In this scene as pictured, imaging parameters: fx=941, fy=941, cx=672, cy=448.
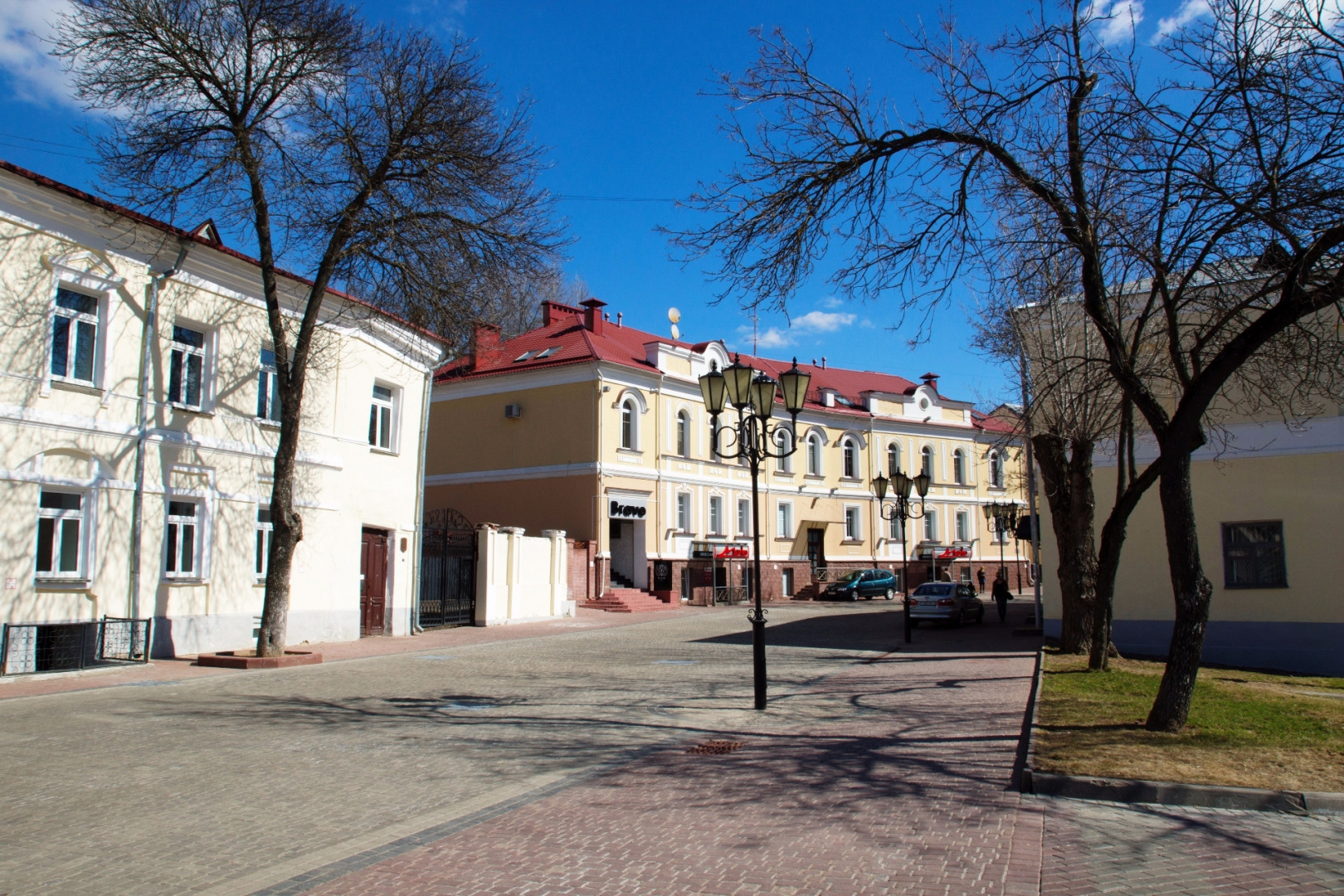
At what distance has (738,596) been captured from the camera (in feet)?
132

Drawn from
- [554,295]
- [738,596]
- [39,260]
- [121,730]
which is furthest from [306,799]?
[554,295]

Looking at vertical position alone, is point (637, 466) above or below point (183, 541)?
above

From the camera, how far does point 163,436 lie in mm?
16500

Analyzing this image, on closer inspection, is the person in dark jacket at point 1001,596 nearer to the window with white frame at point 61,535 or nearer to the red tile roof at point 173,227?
the red tile roof at point 173,227

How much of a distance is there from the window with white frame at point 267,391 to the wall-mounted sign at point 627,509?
17.2 meters

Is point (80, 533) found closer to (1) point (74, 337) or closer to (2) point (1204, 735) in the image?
(1) point (74, 337)

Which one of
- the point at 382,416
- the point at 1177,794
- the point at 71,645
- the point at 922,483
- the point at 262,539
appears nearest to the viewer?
the point at 1177,794

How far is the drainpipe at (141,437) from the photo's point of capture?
623 inches

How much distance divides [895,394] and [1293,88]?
1648 inches

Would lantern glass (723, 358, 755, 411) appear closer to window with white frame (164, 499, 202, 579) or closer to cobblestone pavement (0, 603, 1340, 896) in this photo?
cobblestone pavement (0, 603, 1340, 896)

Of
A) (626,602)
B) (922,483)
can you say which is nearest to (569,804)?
(922,483)

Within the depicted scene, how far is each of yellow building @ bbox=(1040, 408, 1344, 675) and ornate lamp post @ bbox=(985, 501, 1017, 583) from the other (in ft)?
56.5

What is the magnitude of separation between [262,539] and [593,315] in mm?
23064

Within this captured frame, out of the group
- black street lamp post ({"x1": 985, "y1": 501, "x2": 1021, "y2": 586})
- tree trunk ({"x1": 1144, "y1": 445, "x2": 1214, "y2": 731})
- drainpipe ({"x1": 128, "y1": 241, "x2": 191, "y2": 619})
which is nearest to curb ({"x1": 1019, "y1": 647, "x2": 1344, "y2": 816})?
tree trunk ({"x1": 1144, "y1": 445, "x2": 1214, "y2": 731})
